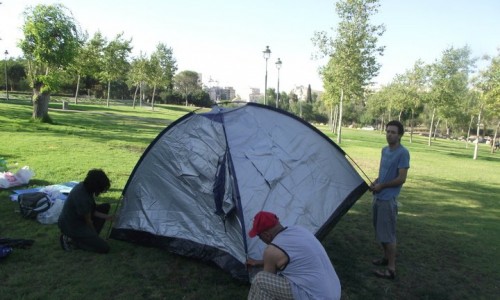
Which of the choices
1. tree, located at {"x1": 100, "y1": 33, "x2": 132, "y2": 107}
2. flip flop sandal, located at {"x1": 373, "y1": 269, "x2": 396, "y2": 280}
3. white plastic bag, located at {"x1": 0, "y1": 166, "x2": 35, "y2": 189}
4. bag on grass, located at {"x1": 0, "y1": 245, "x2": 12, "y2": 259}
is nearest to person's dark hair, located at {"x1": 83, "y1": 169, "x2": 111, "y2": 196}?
bag on grass, located at {"x1": 0, "y1": 245, "x2": 12, "y2": 259}

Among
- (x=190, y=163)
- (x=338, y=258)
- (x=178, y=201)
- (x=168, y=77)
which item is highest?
(x=168, y=77)

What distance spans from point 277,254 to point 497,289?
152 inches

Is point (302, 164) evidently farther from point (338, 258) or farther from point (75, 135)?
point (75, 135)

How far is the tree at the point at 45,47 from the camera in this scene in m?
18.7

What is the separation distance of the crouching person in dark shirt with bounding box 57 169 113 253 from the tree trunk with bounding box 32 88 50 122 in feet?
53.7

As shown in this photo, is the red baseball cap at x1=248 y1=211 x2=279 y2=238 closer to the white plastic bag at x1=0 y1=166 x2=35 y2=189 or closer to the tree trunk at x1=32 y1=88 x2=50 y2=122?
the white plastic bag at x1=0 y1=166 x2=35 y2=189

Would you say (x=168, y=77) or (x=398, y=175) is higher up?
(x=168, y=77)

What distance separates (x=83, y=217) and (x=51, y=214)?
1.47 m

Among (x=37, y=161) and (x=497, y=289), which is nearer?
(x=497, y=289)

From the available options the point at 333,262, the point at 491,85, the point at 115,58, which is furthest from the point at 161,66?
the point at 333,262

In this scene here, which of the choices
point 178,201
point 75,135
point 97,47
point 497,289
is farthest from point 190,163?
point 97,47

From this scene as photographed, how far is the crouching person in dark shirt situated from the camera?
16.6 feet

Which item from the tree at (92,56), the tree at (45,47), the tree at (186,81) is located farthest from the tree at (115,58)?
the tree at (186,81)

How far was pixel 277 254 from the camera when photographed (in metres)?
2.89
